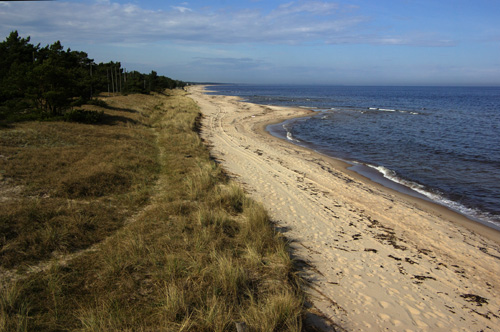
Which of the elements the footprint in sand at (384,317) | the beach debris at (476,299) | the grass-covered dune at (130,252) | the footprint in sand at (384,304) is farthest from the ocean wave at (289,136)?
the footprint in sand at (384,317)

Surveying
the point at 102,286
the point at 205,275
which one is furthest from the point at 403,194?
the point at 102,286

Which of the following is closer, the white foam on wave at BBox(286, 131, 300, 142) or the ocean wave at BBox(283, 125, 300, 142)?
the white foam on wave at BBox(286, 131, 300, 142)

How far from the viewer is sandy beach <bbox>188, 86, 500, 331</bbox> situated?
15.5 ft

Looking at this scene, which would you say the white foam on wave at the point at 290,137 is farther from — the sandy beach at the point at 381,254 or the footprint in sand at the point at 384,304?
the footprint in sand at the point at 384,304

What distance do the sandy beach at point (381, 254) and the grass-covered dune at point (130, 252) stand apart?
35.5 inches

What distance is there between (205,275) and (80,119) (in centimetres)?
1437

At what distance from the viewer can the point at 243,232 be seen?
6.26m

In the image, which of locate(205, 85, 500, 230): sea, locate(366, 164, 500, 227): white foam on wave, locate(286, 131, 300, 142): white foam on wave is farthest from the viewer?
locate(286, 131, 300, 142): white foam on wave

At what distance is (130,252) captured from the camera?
504 cm

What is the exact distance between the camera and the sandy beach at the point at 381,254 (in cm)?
473

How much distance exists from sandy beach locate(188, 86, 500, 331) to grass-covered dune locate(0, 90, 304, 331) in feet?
2.96

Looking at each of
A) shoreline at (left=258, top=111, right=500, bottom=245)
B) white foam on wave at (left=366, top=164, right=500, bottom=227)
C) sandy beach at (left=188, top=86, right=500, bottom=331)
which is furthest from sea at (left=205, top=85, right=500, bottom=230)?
sandy beach at (left=188, top=86, right=500, bottom=331)

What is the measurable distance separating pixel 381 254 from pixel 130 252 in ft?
17.3

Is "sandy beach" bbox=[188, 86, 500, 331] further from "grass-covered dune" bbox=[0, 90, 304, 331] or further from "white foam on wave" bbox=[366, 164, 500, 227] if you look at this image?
"grass-covered dune" bbox=[0, 90, 304, 331]
